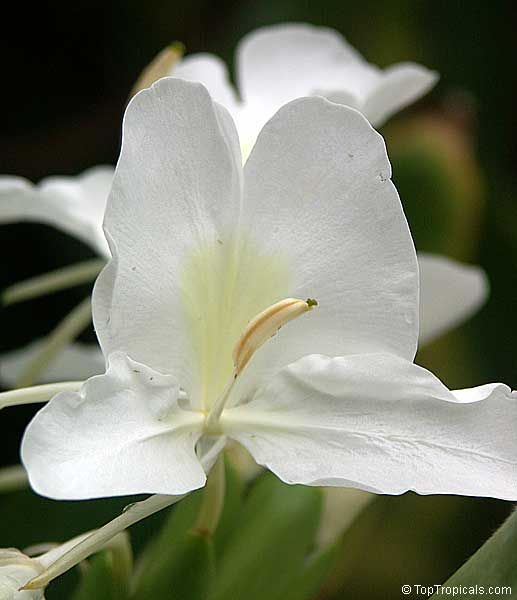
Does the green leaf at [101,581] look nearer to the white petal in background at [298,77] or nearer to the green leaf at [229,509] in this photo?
the green leaf at [229,509]

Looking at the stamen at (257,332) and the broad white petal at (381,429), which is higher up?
the stamen at (257,332)

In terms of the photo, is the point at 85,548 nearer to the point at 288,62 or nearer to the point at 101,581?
the point at 101,581

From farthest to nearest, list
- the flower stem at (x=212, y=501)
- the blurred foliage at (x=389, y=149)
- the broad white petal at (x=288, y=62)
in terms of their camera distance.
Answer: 1. the blurred foliage at (x=389, y=149)
2. the broad white petal at (x=288, y=62)
3. the flower stem at (x=212, y=501)

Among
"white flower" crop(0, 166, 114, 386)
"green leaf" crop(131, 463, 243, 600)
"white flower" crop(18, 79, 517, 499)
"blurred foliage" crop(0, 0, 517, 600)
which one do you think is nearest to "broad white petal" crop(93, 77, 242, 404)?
"white flower" crop(18, 79, 517, 499)

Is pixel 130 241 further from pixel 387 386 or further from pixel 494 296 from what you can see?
pixel 494 296

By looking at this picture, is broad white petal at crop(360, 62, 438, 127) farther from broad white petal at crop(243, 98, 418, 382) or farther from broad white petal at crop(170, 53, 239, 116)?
broad white petal at crop(243, 98, 418, 382)

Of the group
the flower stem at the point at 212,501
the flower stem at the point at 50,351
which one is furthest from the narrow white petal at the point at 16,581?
the flower stem at the point at 50,351
